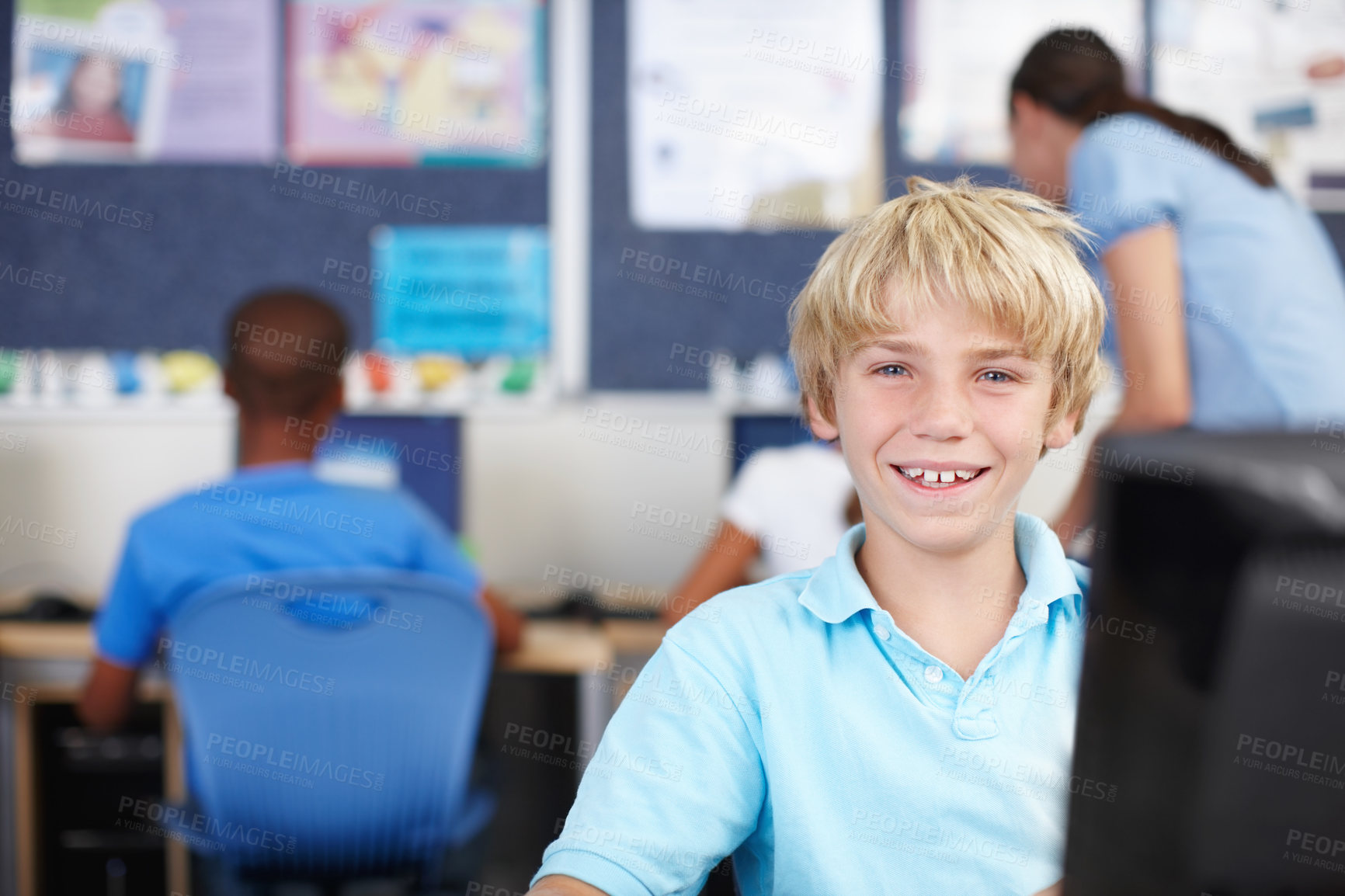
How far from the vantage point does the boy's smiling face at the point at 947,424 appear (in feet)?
2.30

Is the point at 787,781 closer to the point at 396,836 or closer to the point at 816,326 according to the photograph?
the point at 816,326

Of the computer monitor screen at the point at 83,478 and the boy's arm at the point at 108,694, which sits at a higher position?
the computer monitor screen at the point at 83,478

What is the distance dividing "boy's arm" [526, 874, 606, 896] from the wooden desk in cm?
107

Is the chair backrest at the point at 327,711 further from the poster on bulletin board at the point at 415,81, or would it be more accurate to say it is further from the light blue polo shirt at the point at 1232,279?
the poster on bulletin board at the point at 415,81

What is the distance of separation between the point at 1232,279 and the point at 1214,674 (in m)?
1.08

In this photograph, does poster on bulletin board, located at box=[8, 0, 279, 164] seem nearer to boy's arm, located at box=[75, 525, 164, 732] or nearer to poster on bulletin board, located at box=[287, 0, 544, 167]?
poster on bulletin board, located at box=[287, 0, 544, 167]

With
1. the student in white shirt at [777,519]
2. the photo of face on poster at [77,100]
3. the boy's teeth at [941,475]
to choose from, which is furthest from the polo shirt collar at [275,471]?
the photo of face on poster at [77,100]

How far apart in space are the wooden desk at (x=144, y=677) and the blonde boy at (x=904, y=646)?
1.02m

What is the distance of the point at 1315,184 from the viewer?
244 centimetres

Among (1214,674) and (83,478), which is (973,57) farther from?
(1214,674)

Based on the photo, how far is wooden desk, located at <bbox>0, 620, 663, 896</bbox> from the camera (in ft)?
5.64

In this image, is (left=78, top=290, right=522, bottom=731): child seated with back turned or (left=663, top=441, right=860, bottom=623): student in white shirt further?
(left=663, top=441, right=860, bottom=623): student in white shirt

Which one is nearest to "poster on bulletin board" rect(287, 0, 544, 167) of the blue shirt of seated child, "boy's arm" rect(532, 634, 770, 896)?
the blue shirt of seated child

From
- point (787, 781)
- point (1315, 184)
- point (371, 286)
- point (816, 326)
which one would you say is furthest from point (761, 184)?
point (787, 781)
